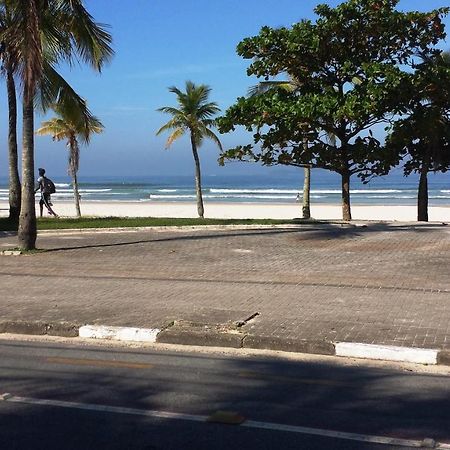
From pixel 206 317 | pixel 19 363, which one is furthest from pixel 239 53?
pixel 19 363

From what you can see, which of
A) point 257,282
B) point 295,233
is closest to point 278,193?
point 295,233

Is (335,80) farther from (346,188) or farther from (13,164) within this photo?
(13,164)

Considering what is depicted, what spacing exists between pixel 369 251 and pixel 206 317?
5.95m

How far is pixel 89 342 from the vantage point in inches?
284

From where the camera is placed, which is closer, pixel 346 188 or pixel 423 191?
pixel 346 188

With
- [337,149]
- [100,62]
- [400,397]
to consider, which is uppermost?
[100,62]

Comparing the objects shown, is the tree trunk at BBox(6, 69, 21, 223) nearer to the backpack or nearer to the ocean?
the backpack

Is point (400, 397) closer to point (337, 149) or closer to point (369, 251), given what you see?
point (369, 251)

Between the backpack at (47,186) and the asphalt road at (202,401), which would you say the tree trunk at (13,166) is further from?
the asphalt road at (202,401)

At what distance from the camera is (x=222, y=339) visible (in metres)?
6.91

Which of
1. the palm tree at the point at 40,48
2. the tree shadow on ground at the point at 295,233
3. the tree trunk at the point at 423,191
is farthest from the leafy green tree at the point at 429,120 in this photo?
the palm tree at the point at 40,48

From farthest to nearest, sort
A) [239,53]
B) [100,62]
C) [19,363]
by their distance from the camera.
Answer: [239,53] < [100,62] < [19,363]

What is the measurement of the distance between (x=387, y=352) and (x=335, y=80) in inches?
585

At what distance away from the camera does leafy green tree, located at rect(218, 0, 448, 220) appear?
18328 millimetres
